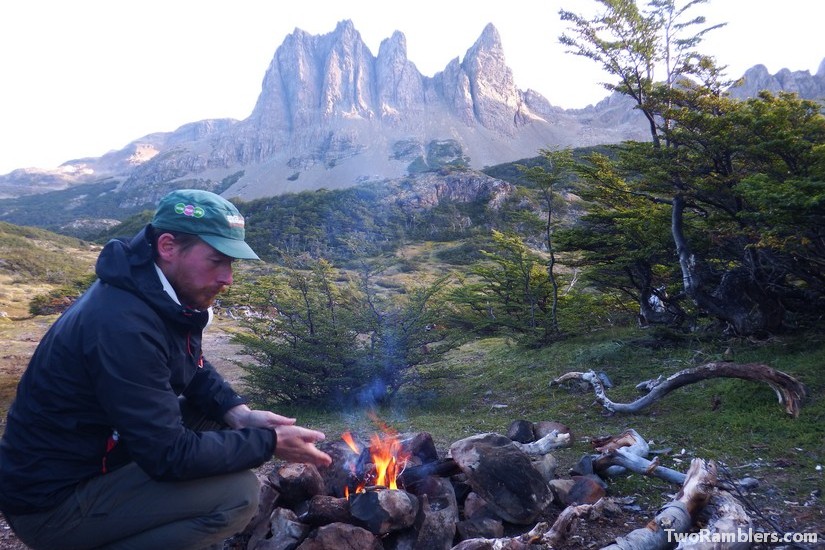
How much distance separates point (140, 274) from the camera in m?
1.94

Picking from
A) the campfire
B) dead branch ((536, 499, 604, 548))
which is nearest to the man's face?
the campfire

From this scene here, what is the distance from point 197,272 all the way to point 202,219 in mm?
216

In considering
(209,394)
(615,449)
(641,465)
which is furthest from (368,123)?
(209,394)

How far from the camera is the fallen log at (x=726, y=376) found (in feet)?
14.8

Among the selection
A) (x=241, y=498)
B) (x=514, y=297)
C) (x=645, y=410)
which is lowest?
(x=645, y=410)

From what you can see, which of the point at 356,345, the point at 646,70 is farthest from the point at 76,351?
the point at 646,70

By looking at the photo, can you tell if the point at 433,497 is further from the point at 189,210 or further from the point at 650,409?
the point at 650,409

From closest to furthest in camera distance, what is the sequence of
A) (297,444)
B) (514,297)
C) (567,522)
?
1. (297,444)
2. (567,522)
3. (514,297)

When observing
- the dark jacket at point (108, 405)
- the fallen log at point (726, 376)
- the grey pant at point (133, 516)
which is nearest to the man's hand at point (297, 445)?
the dark jacket at point (108, 405)

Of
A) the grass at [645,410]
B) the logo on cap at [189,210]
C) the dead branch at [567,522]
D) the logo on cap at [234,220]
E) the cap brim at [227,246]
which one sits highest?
the logo on cap at [189,210]

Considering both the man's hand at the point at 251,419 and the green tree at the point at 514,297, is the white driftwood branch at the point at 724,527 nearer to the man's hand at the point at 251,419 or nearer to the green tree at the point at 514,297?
the man's hand at the point at 251,419

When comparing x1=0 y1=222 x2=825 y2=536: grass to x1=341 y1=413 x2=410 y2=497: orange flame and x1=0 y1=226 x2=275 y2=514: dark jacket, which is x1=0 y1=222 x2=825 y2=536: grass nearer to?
x1=341 y1=413 x2=410 y2=497: orange flame

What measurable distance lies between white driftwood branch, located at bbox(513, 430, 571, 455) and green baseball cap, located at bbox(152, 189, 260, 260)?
2.65 meters

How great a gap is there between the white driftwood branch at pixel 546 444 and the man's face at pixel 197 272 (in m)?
2.58
